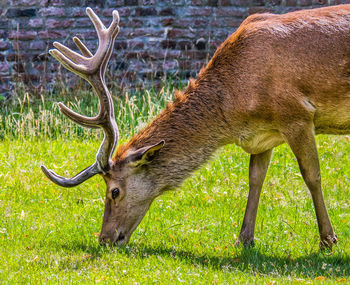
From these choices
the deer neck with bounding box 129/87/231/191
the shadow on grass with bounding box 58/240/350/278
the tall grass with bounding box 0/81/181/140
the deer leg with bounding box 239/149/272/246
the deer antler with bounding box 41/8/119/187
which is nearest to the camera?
the shadow on grass with bounding box 58/240/350/278

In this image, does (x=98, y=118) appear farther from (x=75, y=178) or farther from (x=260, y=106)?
(x=260, y=106)

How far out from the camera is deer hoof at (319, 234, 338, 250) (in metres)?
5.85

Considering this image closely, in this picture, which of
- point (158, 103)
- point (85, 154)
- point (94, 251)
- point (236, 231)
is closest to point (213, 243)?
point (236, 231)

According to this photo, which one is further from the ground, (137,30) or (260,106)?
(137,30)

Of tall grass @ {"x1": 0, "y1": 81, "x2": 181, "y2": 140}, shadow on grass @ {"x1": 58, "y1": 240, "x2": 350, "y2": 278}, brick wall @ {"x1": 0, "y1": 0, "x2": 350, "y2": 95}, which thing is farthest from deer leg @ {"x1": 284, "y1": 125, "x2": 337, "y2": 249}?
brick wall @ {"x1": 0, "y1": 0, "x2": 350, "y2": 95}

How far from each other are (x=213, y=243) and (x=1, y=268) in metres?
1.89

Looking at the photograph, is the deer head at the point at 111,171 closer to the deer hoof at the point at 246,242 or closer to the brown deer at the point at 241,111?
the brown deer at the point at 241,111

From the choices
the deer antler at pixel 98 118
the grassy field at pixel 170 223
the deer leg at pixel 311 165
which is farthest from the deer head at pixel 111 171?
the deer leg at pixel 311 165

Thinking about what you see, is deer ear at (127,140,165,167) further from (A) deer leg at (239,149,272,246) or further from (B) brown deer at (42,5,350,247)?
(A) deer leg at (239,149,272,246)

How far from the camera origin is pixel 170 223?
6.62 metres

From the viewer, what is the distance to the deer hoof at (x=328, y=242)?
585 centimetres

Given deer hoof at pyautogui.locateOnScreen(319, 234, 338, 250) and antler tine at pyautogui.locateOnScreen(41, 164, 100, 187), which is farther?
antler tine at pyautogui.locateOnScreen(41, 164, 100, 187)

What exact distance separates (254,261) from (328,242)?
2.68 ft

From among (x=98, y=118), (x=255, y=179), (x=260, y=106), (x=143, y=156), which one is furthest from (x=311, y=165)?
(x=98, y=118)
